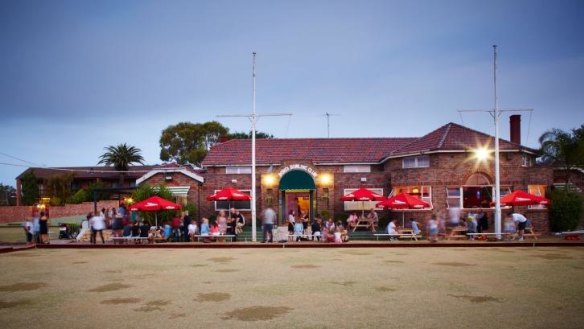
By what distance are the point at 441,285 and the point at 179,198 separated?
2169 cm

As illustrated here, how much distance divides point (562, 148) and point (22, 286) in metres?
30.4

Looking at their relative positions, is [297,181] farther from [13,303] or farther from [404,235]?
→ [13,303]

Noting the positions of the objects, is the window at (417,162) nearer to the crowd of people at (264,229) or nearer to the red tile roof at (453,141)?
the red tile roof at (453,141)

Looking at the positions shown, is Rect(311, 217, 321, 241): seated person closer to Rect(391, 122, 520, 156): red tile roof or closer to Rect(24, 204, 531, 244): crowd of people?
Rect(24, 204, 531, 244): crowd of people

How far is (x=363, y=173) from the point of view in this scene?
2877 centimetres

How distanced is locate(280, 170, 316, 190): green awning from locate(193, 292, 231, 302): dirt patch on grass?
18.7 metres

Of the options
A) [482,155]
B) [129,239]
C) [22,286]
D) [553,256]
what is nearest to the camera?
[22,286]

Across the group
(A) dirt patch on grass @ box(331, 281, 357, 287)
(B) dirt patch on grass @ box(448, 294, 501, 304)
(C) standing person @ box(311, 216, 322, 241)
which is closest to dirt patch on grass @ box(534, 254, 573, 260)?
(B) dirt patch on grass @ box(448, 294, 501, 304)

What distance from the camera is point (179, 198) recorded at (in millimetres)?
28438

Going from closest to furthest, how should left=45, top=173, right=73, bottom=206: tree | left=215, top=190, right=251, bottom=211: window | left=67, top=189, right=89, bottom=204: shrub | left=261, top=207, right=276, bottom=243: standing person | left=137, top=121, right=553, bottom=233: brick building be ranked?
left=261, top=207, right=276, bottom=243: standing person
left=137, top=121, right=553, bottom=233: brick building
left=215, top=190, right=251, bottom=211: window
left=67, top=189, right=89, bottom=204: shrub
left=45, top=173, right=73, bottom=206: tree

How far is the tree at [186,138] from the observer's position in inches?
2522

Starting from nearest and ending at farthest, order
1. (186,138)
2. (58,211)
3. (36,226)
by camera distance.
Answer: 1. (36,226)
2. (58,211)
3. (186,138)

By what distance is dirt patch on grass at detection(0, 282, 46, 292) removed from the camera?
9.71m

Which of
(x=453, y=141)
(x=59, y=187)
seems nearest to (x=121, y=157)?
(x=59, y=187)
